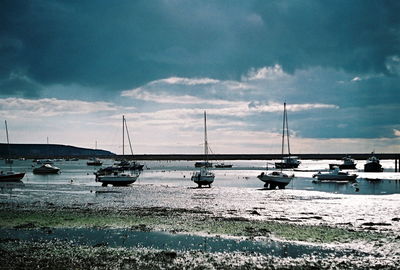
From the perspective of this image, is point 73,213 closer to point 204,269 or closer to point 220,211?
point 220,211

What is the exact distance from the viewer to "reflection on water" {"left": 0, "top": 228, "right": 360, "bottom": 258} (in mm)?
21578

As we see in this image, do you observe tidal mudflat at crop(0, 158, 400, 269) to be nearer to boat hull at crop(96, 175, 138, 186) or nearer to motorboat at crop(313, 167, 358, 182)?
boat hull at crop(96, 175, 138, 186)

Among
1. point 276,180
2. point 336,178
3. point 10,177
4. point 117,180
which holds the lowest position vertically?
point 336,178

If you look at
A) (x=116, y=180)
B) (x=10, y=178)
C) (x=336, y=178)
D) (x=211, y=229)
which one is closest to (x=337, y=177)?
(x=336, y=178)

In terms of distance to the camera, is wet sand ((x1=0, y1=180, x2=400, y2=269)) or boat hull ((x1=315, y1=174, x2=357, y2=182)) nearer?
wet sand ((x1=0, y1=180, x2=400, y2=269))

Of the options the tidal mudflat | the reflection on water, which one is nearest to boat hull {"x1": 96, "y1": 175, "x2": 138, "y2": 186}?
the tidal mudflat

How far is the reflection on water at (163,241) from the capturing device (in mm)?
21578

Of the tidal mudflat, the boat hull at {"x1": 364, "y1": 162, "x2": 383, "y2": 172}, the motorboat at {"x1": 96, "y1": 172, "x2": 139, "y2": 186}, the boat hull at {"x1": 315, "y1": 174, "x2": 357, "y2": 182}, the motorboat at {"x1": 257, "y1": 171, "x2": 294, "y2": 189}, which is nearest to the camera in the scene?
the tidal mudflat

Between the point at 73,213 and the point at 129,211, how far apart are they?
15.7 ft

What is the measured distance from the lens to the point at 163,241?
2373 cm

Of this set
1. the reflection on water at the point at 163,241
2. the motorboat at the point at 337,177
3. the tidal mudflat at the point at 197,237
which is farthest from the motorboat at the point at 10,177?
the motorboat at the point at 337,177

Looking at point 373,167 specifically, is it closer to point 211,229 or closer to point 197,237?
point 211,229

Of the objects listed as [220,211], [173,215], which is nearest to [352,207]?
[220,211]

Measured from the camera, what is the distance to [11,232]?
84.2 feet
